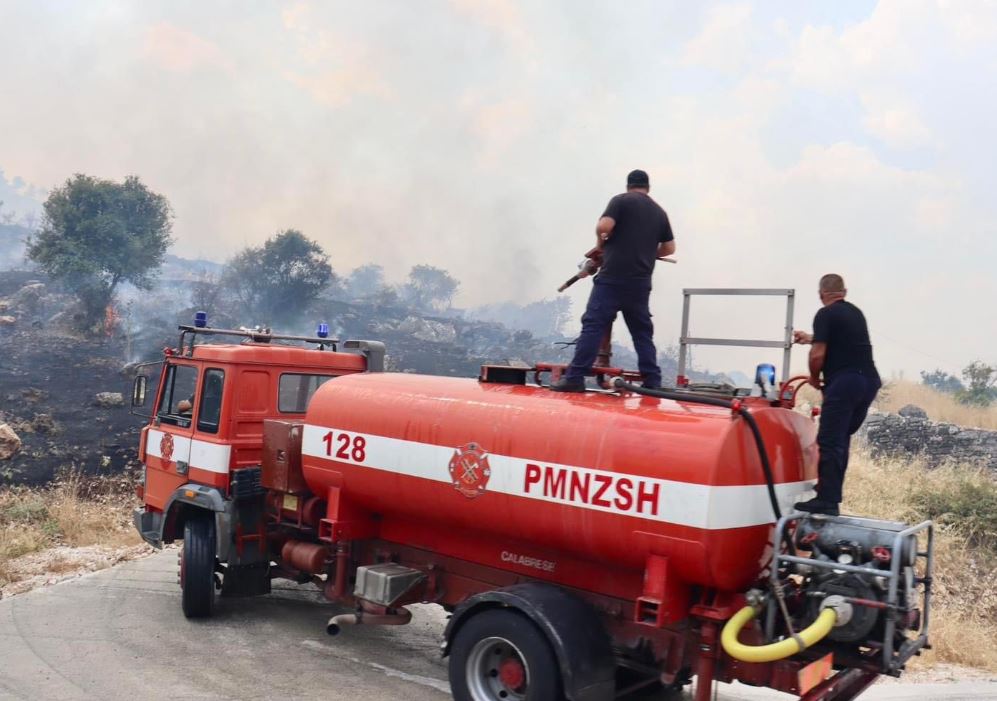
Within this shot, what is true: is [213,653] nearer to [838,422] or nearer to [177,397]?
[177,397]

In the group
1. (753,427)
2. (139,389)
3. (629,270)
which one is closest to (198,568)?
(139,389)

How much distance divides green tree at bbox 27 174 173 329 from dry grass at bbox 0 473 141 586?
54.0 ft

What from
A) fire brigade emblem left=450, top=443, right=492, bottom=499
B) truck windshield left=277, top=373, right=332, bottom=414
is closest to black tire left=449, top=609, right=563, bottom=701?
fire brigade emblem left=450, top=443, right=492, bottom=499

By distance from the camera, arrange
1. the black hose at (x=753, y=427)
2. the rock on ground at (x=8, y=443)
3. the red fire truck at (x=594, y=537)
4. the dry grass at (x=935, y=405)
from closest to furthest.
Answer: the red fire truck at (x=594, y=537), the black hose at (x=753, y=427), the rock on ground at (x=8, y=443), the dry grass at (x=935, y=405)

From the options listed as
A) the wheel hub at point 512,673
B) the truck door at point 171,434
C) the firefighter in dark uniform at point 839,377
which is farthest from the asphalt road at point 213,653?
the firefighter in dark uniform at point 839,377

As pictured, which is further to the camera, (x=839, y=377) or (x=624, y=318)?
(x=624, y=318)

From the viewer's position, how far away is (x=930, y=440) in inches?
683

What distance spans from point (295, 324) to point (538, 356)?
41.9ft

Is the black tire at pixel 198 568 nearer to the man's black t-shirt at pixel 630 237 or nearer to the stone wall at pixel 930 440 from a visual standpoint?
the man's black t-shirt at pixel 630 237

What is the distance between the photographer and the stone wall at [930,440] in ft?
54.5

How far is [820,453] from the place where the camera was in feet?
16.0

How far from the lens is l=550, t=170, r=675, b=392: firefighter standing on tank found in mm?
5711

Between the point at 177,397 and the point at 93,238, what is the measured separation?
2358cm

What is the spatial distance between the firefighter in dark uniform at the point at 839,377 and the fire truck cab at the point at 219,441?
4.49 metres
